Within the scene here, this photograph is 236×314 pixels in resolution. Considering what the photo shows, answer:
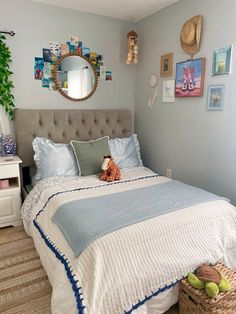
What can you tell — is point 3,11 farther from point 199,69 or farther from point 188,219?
point 188,219

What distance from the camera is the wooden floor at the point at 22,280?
5.20ft

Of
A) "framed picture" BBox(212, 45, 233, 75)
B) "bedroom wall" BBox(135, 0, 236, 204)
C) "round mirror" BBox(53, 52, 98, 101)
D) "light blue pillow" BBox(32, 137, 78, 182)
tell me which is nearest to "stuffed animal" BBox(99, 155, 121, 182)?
"light blue pillow" BBox(32, 137, 78, 182)

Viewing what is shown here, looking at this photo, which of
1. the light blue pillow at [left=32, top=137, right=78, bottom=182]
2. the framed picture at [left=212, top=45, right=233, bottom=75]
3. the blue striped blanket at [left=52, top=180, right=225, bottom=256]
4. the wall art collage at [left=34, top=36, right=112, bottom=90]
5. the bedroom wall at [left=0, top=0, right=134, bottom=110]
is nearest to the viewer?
the blue striped blanket at [left=52, top=180, right=225, bottom=256]

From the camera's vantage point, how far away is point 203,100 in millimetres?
2420

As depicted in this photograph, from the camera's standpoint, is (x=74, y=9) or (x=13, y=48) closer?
(x=13, y=48)

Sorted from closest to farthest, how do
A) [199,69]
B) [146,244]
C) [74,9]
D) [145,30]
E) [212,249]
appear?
[146,244], [212,249], [199,69], [74,9], [145,30]

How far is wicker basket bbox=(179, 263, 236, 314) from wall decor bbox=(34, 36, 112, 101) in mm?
2357

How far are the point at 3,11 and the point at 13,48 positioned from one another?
1.17ft

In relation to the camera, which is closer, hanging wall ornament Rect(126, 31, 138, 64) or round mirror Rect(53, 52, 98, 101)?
round mirror Rect(53, 52, 98, 101)

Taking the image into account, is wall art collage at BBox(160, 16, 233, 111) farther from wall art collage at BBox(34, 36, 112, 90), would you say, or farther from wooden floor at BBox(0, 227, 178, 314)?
wooden floor at BBox(0, 227, 178, 314)

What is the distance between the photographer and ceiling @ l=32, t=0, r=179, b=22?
2.61m

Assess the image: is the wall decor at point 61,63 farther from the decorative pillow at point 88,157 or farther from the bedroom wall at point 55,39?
the decorative pillow at point 88,157

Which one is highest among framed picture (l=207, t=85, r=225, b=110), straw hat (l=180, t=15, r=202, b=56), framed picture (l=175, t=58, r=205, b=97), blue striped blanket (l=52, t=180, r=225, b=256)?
straw hat (l=180, t=15, r=202, b=56)

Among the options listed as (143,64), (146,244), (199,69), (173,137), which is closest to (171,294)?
(146,244)
